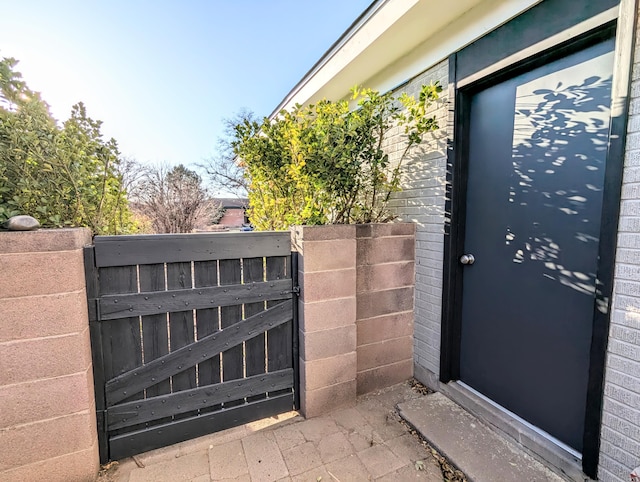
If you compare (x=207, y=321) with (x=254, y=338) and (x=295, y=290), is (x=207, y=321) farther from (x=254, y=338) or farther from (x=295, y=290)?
(x=295, y=290)

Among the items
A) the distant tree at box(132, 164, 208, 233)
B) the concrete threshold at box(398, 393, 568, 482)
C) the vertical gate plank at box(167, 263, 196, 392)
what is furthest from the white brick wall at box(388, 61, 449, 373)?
the distant tree at box(132, 164, 208, 233)

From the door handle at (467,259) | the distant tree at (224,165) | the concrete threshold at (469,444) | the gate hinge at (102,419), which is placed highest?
the distant tree at (224,165)

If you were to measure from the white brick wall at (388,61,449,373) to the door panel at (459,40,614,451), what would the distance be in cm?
19

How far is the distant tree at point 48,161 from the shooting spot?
1.41m

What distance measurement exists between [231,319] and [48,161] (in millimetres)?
1276

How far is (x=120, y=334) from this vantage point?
1589 mm

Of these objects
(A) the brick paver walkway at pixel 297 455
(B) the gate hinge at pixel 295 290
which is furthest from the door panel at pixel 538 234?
(B) the gate hinge at pixel 295 290

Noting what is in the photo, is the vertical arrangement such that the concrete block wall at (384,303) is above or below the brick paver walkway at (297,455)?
above

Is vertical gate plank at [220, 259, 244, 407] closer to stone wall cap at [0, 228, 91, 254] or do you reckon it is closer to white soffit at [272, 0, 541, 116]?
stone wall cap at [0, 228, 91, 254]

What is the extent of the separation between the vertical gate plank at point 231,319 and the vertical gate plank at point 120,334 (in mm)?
459

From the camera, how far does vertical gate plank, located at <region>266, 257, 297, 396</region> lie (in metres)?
1.92

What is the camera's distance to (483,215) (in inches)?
77.2

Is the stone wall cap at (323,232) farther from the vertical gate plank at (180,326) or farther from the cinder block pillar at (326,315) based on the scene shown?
the vertical gate plank at (180,326)

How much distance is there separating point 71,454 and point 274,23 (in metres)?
5.28
